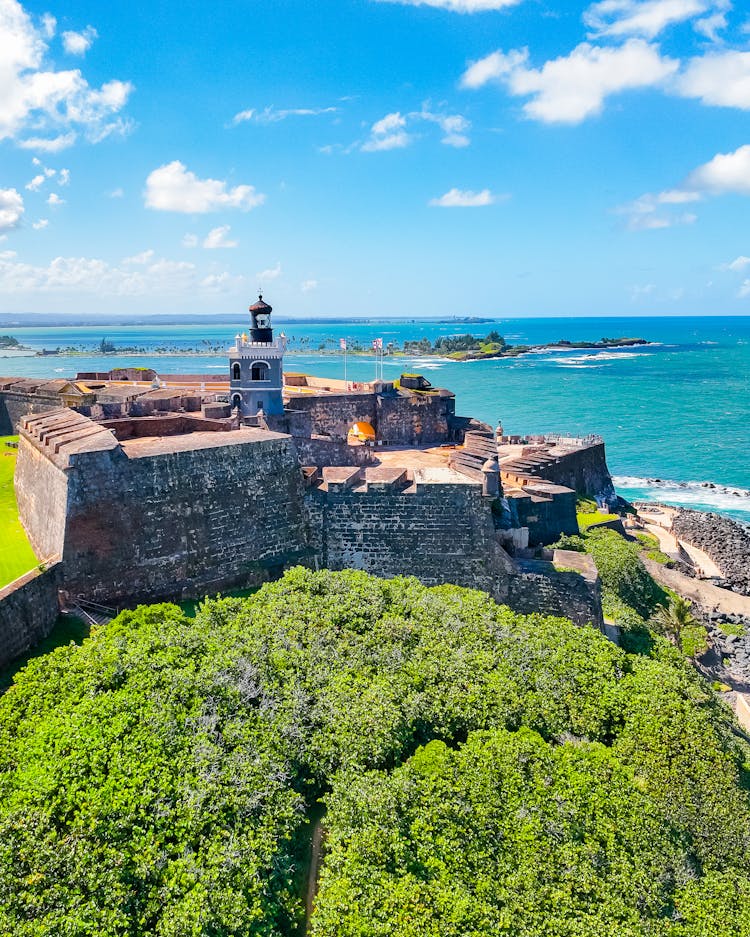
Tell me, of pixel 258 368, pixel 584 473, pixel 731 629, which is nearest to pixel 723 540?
pixel 584 473

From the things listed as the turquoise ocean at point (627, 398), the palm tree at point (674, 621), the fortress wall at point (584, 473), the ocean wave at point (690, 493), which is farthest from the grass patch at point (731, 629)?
the ocean wave at point (690, 493)

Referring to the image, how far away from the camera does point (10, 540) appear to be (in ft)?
57.6

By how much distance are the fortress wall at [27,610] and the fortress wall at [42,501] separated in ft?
3.06

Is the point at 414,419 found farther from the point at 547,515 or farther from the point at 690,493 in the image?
the point at 690,493

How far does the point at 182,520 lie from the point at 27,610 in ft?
14.7

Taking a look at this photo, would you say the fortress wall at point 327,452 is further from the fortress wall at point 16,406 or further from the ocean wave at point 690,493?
the ocean wave at point 690,493

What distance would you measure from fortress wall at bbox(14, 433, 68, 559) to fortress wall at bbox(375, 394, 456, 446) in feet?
48.4

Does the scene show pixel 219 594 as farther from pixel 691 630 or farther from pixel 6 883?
pixel 691 630

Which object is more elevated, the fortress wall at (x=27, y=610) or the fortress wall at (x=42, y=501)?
the fortress wall at (x=42, y=501)

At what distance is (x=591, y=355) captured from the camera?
16088cm

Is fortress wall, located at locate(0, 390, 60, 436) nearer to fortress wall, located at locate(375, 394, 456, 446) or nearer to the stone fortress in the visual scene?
the stone fortress

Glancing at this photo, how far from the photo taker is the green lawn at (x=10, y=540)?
1544 cm

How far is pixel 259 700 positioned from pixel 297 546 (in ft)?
24.8

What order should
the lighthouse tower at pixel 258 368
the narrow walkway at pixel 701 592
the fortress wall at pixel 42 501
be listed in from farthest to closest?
the narrow walkway at pixel 701 592
the lighthouse tower at pixel 258 368
the fortress wall at pixel 42 501
